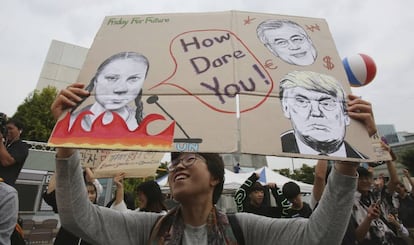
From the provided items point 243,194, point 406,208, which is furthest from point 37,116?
point 406,208

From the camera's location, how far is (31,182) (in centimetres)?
1049

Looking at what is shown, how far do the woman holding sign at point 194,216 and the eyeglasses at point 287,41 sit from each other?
386mm

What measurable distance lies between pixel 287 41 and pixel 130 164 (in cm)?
243

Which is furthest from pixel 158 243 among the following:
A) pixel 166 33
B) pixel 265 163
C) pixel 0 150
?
pixel 265 163

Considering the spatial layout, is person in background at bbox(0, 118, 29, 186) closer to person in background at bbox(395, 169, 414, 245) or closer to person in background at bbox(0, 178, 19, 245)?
person in background at bbox(0, 178, 19, 245)

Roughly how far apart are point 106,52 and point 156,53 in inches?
8.9

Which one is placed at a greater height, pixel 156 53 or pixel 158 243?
pixel 156 53

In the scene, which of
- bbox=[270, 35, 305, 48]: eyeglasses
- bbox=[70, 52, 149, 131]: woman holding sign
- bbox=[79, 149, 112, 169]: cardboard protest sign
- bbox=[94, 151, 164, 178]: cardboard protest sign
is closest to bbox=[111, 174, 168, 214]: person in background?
bbox=[94, 151, 164, 178]: cardboard protest sign

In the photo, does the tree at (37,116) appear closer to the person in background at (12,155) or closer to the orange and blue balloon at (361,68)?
the person in background at (12,155)

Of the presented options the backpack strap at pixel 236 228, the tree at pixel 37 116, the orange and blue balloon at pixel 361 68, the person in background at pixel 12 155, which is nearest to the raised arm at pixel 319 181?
the orange and blue balloon at pixel 361 68

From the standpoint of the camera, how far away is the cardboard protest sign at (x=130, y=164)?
331 cm

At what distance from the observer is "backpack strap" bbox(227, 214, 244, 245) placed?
3.97ft

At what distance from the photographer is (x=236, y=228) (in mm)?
1249

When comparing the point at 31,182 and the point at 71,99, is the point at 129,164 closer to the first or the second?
the point at 71,99
